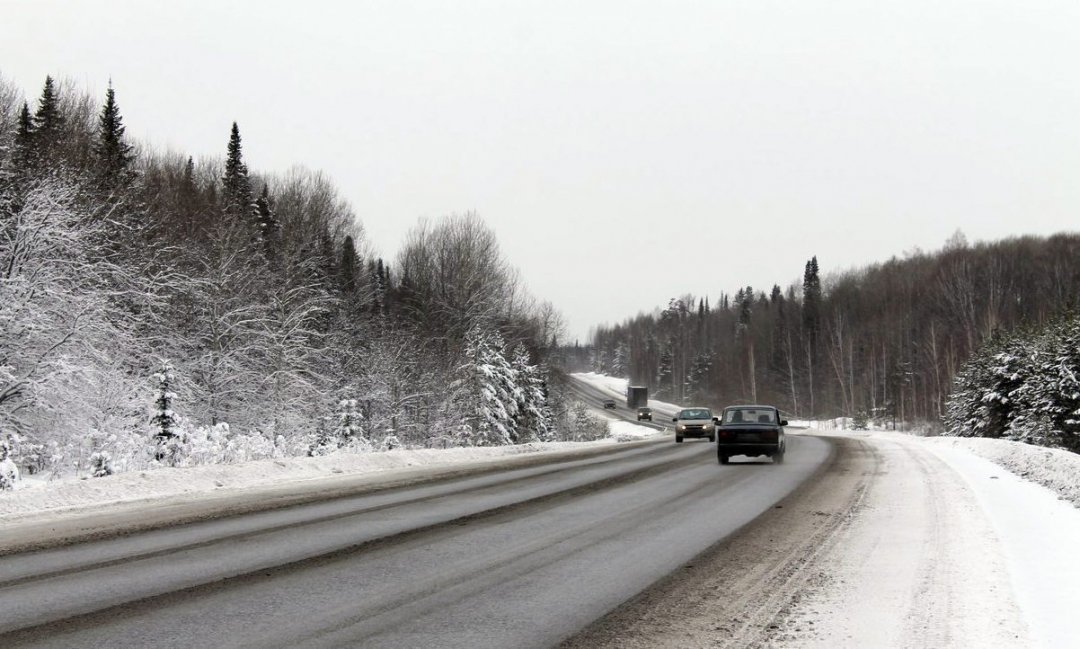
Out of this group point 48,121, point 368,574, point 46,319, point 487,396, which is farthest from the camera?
point 487,396

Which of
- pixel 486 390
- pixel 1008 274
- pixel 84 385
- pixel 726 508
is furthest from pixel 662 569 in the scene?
pixel 1008 274

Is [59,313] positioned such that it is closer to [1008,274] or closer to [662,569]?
[662,569]

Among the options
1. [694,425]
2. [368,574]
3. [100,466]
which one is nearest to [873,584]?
[368,574]

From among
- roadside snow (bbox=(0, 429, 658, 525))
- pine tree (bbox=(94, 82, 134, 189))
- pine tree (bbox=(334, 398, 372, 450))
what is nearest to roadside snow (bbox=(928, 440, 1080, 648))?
roadside snow (bbox=(0, 429, 658, 525))

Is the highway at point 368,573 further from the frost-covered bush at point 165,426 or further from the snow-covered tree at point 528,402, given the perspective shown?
the snow-covered tree at point 528,402

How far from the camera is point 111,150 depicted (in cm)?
4744

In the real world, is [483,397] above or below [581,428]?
above

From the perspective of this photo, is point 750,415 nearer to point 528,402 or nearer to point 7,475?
point 7,475

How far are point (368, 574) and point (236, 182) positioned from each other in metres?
64.8

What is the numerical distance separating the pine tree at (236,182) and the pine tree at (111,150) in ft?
26.8

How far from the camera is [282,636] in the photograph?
17.7ft

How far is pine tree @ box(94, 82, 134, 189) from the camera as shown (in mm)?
38453

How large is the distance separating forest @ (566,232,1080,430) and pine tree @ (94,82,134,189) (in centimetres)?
6732

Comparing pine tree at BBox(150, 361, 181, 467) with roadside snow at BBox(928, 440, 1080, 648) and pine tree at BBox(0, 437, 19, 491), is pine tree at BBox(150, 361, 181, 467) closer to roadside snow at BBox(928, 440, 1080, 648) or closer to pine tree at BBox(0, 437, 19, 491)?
pine tree at BBox(0, 437, 19, 491)
